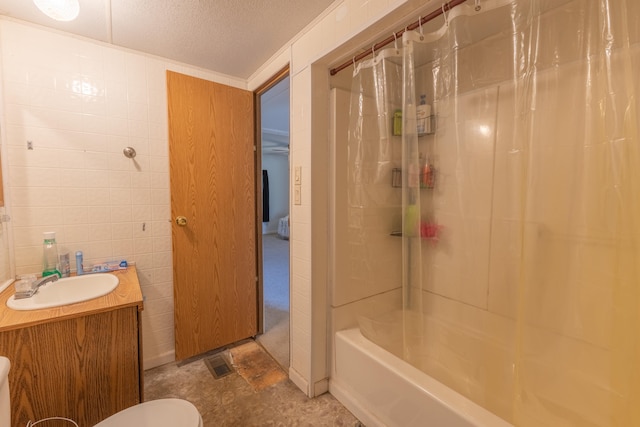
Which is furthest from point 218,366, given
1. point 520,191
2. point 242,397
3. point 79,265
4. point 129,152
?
point 520,191

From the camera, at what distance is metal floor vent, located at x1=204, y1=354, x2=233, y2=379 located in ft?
6.16

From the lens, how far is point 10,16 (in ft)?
4.74

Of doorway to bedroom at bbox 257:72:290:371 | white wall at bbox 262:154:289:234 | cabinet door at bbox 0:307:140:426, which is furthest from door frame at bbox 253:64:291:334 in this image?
white wall at bbox 262:154:289:234

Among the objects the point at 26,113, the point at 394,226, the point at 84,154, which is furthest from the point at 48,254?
the point at 394,226

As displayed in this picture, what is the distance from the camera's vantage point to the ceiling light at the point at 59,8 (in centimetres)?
110

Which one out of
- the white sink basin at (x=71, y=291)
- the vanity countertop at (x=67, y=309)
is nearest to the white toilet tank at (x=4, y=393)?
the vanity countertop at (x=67, y=309)

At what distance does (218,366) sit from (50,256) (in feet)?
4.03

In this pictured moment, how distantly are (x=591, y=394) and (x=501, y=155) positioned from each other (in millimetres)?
1061

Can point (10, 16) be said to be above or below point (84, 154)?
above

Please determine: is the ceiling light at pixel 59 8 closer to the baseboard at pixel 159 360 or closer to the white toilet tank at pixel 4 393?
the white toilet tank at pixel 4 393

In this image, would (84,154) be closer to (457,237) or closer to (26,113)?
(26,113)

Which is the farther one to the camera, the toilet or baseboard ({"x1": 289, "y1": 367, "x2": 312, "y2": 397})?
baseboard ({"x1": 289, "y1": 367, "x2": 312, "y2": 397})

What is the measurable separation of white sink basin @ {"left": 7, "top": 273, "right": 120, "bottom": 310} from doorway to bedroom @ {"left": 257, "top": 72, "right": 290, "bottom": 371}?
1.23 metres

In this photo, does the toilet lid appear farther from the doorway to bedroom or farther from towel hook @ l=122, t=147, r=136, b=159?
towel hook @ l=122, t=147, r=136, b=159
